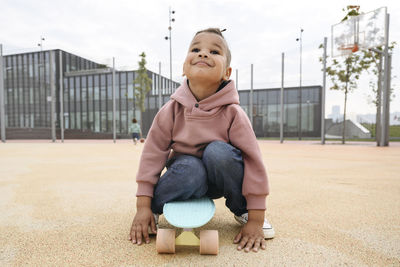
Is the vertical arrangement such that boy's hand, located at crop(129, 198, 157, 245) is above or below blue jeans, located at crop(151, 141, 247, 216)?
below

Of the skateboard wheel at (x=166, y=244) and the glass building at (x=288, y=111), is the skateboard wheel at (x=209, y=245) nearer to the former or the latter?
the skateboard wheel at (x=166, y=244)

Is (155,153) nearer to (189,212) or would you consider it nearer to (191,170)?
(191,170)

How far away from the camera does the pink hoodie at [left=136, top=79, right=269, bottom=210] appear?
1.38 meters

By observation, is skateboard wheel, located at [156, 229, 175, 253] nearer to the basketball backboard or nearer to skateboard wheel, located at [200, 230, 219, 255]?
skateboard wheel, located at [200, 230, 219, 255]

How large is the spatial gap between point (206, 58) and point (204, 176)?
1.96 feet

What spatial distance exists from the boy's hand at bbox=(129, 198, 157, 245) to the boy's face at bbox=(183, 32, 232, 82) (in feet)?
2.40

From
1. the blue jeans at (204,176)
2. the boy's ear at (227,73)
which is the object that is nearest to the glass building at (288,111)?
the boy's ear at (227,73)

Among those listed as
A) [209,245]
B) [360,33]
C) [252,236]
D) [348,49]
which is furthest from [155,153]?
[348,49]

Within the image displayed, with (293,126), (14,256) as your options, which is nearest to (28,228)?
(14,256)

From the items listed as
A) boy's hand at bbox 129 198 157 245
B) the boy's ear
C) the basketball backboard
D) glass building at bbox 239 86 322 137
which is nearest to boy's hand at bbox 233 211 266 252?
boy's hand at bbox 129 198 157 245

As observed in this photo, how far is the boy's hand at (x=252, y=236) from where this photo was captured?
4.23 ft

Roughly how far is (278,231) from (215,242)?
0.49 meters

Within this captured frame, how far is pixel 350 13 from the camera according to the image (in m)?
12.0

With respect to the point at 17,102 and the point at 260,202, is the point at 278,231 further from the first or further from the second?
the point at 17,102
